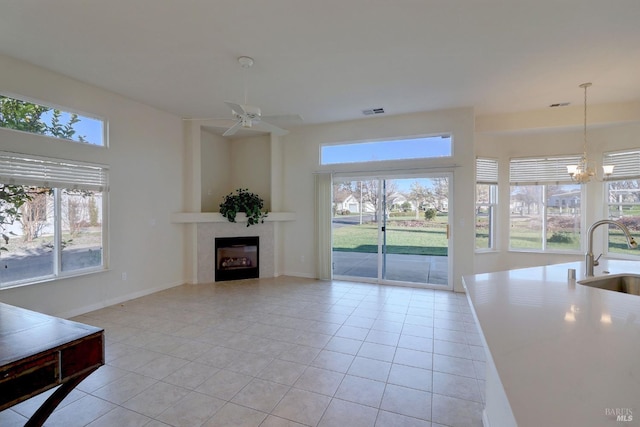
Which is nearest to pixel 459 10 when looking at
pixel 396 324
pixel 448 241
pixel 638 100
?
pixel 396 324

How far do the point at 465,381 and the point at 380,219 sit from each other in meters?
3.45

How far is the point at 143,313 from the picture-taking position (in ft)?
13.4

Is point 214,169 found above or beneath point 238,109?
beneath

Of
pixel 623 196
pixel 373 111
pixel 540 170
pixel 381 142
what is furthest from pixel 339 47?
pixel 623 196

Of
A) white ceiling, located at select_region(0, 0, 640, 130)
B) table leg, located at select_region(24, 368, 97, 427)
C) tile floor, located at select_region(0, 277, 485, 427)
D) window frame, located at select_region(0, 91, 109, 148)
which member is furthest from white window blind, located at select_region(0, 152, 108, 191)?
table leg, located at select_region(24, 368, 97, 427)

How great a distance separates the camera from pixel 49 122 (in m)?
3.75

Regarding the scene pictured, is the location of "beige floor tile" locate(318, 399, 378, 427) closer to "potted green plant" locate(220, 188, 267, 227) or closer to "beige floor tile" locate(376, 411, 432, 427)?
"beige floor tile" locate(376, 411, 432, 427)

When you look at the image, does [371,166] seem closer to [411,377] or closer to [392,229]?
[392,229]

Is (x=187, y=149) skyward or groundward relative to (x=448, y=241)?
skyward

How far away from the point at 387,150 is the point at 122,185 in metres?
4.57

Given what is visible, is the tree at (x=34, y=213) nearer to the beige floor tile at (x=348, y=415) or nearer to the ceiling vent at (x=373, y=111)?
the beige floor tile at (x=348, y=415)

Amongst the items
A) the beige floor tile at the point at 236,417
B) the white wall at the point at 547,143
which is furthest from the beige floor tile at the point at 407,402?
the white wall at the point at 547,143

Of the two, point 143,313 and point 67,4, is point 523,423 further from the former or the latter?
point 143,313

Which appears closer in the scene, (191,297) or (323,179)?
(191,297)
